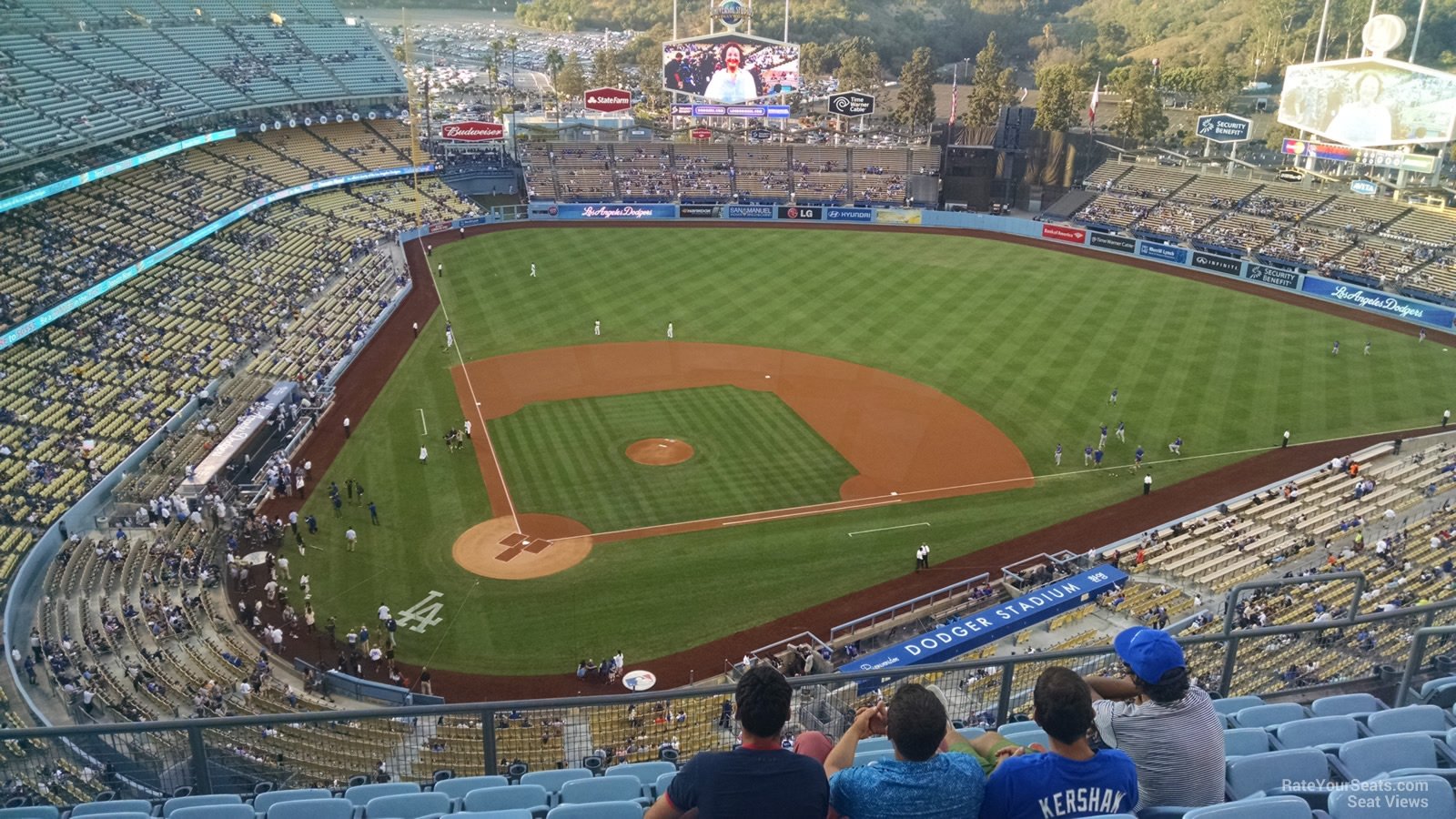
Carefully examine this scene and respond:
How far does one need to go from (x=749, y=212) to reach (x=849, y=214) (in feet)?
22.6

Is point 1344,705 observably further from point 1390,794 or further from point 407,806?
point 407,806

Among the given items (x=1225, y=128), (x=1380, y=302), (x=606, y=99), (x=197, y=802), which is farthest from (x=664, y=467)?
(x=606, y=99)

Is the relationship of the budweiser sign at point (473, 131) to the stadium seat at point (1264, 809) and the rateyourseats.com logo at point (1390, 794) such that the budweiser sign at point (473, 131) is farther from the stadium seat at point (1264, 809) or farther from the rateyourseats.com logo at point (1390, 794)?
the stadium seat at point (1264, 809)

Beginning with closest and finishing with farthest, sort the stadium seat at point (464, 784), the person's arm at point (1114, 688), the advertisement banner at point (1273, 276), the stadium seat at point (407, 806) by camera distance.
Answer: the person's arm at point (1114, 688) → the stadium seat at point (407, 806) → the stadium seat at point (464, 784) → the advertisement banner at point (1273, 276)


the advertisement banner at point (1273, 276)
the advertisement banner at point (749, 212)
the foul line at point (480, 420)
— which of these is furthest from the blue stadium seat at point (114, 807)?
the advertisement banner at point (749, 212)

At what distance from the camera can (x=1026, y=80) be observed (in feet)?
470

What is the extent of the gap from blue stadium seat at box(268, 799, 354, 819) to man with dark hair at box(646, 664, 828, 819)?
9.63 ft

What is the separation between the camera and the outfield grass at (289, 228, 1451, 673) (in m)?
27.8

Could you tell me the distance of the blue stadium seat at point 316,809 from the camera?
736 centimetres

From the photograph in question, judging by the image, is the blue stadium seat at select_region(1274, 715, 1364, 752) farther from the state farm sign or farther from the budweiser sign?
the state farm sign

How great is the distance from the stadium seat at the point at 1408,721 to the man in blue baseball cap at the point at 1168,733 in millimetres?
2808

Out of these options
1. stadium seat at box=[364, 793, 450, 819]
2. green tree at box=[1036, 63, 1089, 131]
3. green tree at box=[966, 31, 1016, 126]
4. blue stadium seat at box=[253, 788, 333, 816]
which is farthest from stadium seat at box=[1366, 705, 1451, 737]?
green tree at box=[966, 31, 1016, 126]

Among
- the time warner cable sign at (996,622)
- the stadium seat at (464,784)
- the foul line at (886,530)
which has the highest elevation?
the stadium seat at (464,784)

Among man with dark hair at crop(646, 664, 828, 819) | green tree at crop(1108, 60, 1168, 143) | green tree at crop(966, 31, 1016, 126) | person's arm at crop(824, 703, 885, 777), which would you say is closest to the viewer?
man with dark hair at crop(646, 664, 828, 819)
